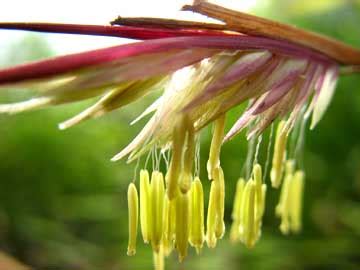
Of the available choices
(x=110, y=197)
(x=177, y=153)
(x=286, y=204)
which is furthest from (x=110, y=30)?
(x=110, y=197)

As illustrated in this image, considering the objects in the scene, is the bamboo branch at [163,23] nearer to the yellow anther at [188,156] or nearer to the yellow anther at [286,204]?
the yellow anther at [188,156]

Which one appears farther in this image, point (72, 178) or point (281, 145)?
point (72, 178)

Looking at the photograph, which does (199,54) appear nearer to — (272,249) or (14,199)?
(272,249)

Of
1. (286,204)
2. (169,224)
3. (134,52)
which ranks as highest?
(134,52)

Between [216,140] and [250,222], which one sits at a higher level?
[216,140]

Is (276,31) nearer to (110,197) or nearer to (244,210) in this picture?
(244,210)

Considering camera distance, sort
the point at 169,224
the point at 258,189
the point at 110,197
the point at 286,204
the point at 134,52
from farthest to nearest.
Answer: the point at 110,197, the point at 286,204, the point at 258,189, the point at 169,224, the point at 134,52

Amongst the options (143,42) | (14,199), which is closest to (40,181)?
(14,199)
